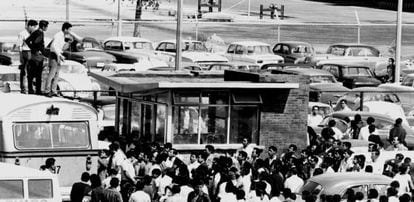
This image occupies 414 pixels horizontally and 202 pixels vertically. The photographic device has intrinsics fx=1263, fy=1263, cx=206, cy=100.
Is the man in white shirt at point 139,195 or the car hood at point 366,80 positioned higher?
the car hood at point 366,80

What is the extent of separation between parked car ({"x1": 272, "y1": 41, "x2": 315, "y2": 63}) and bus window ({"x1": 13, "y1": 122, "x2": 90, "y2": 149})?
25.6 m

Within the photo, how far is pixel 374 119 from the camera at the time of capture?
29484 mm

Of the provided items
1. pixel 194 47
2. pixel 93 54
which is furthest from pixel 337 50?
pixel 93 54

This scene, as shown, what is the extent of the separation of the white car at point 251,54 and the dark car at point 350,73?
3999 millimetres

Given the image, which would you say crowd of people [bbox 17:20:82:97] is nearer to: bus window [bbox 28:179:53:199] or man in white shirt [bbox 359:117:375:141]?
man in white shirt [bbox 359:117:375:141]

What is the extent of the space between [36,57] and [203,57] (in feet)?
60.4

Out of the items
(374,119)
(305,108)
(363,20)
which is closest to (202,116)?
(305,108)

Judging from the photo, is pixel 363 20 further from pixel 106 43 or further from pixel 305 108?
pixel 305 108


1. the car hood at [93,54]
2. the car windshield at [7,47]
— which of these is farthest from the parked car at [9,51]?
the car hood at [93,54]

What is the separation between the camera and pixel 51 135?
2338cm

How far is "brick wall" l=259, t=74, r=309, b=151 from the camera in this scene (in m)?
27.7

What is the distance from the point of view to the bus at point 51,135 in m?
22.9

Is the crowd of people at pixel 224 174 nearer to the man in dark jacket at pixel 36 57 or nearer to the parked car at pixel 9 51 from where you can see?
the man in dark jacket at pixel 36 57

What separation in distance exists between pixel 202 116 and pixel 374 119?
4.69 m
